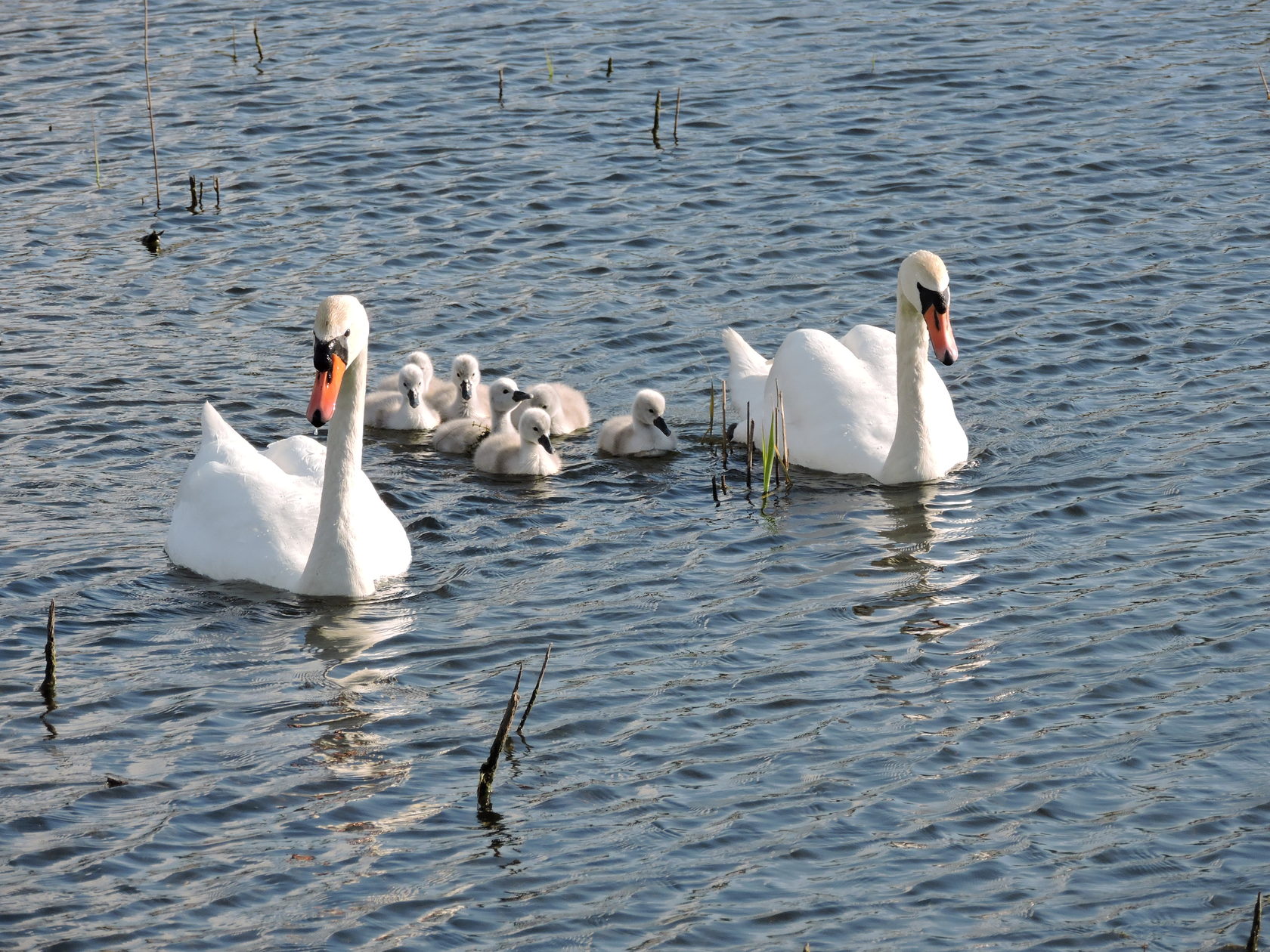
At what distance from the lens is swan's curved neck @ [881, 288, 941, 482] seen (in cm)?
1135

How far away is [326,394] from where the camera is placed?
366 inches

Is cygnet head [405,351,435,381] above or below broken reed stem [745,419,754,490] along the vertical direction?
above

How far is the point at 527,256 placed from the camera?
49.2 feet

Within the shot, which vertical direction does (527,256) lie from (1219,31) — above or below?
below

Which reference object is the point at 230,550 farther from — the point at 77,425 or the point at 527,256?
the point at 527,256

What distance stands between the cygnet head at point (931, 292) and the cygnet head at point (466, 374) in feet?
9.97

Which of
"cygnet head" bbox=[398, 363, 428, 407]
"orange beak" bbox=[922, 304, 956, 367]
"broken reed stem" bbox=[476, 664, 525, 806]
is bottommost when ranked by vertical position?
"broken reed stem" bbox=[476, 664, 525, 806]

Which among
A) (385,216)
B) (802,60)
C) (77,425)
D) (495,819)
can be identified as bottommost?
(495,819)

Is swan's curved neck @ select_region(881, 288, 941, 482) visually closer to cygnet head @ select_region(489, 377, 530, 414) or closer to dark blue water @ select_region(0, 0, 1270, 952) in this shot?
dark blue water @ select_region(0, 0, 1270, 952)

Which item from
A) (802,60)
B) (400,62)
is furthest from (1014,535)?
(400,62)

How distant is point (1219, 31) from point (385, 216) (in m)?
9.39

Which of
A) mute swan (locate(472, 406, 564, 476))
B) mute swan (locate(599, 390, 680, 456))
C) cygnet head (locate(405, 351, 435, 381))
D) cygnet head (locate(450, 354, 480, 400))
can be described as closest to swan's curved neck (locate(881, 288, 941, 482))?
mute swan (locate(599, 390, 680, 456))

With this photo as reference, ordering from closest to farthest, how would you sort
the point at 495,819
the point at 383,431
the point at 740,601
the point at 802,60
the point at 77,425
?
the point at 495,819
the point at 740,601
the point at 77,425
the point at 383,431
the point at 802,60

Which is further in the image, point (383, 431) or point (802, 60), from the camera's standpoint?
point (802, 60)
